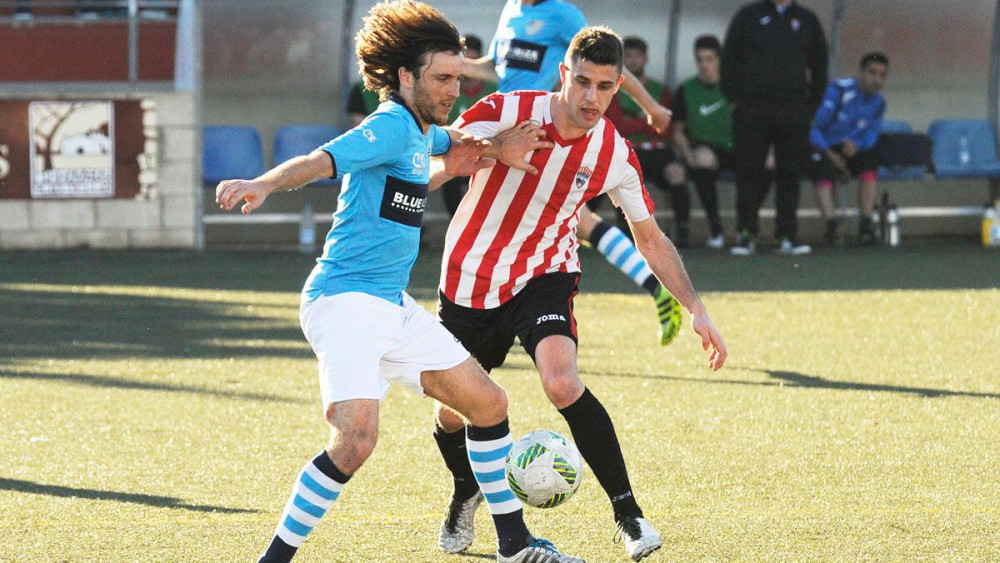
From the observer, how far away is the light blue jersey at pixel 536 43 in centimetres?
790

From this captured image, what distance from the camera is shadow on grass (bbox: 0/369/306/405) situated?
6.75 meters

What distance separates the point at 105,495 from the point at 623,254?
10.6ft

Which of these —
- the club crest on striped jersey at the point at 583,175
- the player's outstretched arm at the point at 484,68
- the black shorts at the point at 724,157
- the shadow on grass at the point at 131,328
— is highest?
the player's outstretched arm at the point at 484,68

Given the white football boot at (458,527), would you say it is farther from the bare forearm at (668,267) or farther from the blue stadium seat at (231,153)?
the blue stadium seat at (231,153)

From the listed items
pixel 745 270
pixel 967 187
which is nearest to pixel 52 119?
pixel 745 270

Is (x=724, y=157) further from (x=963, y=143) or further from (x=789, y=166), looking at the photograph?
(x=963, y=143)

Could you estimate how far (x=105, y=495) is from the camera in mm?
4941

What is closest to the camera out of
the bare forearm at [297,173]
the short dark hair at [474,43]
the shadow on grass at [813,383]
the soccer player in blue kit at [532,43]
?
the bare forearm at [297,173]

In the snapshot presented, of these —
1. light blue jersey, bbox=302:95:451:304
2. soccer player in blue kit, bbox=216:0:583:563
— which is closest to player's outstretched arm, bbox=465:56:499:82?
soccer player in blue kit, bbox=216:0:583:563

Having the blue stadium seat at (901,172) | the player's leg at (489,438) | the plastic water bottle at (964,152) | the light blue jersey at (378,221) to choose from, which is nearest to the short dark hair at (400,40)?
the light blue jersey at (378,221)

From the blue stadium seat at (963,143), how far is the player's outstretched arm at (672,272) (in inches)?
402

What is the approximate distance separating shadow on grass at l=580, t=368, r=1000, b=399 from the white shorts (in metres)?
3.25

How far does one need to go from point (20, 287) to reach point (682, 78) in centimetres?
705

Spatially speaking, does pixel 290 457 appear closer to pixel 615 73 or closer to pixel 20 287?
pixel 615 73
